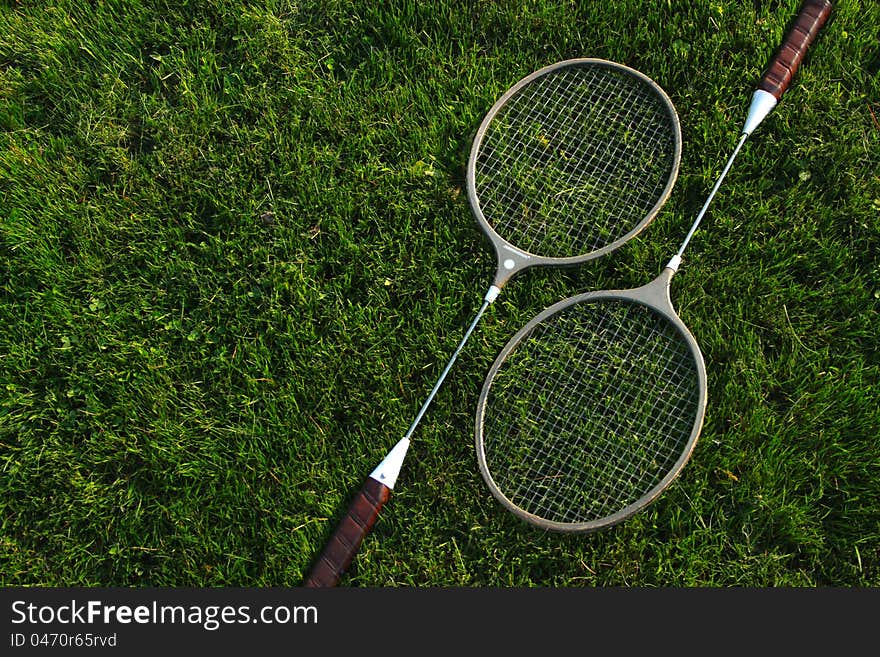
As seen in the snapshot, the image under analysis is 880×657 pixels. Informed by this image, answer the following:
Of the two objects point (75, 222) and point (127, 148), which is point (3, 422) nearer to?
point (75, 222)

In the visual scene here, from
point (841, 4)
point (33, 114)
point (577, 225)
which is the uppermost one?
point (841, 4)

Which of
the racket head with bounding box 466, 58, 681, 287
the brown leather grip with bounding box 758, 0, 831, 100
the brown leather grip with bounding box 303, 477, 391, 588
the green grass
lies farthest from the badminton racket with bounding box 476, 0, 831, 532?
the brown leather grip with bounding box 758, 0, 831, 100

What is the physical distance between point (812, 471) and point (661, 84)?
6.02 ft

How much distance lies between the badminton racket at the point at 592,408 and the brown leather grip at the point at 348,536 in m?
0.48

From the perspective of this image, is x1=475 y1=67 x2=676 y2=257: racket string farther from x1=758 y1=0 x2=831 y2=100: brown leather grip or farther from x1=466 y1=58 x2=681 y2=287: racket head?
x1=758 y1=0 x2=831 y2=100: brown leather grip

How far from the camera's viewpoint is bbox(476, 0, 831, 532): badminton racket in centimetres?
333

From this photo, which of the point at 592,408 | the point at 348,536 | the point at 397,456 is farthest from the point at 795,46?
the point at 348,536

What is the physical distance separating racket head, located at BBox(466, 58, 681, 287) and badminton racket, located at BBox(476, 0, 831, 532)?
0.29 m

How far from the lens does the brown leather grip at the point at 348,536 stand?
3438 millimetres

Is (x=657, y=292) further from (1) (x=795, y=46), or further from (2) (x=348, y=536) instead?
(2) (x=348, y=536)

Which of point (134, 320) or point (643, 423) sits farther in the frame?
point (134, 320)

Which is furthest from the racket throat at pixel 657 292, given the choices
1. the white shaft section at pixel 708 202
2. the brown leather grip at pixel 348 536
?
the brown leather grip at pixel 348 536

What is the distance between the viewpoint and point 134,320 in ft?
12.4

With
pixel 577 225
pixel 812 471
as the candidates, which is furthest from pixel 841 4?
pixel 812 471
